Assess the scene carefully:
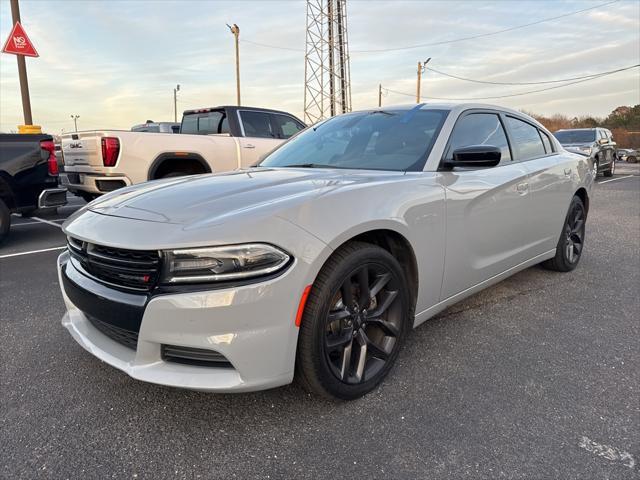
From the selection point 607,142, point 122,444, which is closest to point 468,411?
point 122,444

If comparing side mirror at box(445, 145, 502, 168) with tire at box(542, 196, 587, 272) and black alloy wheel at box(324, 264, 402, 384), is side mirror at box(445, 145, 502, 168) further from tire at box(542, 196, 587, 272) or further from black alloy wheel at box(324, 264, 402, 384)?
tire at box(542, 196, 587, 272)

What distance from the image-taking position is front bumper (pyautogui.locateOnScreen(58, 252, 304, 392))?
176cm

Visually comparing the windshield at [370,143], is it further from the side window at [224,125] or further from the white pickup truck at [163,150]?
the side window at [224,125]

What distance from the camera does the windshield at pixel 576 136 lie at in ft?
47.6

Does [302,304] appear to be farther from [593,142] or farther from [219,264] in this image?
[593,142]

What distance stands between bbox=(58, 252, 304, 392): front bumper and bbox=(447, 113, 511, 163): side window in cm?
160

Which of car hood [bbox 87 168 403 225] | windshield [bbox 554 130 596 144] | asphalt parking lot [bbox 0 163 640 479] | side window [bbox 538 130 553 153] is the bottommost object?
asphalt parking lot [bbox 0 163 640 479]

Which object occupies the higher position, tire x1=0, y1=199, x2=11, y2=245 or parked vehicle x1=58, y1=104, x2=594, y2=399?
parked vehicle x1=58, y1=104, x2=594, y2=399

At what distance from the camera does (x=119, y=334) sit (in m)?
2.02

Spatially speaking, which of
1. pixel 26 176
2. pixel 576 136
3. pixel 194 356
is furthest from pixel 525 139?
pixel 576 136

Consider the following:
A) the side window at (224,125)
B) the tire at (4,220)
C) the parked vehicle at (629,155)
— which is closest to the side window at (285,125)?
the side window at (224,125)

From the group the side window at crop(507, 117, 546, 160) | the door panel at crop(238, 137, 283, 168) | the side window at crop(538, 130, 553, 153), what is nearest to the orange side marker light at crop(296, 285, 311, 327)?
the side window at crop(507, 117, 546, 160)

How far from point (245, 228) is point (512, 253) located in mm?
2317

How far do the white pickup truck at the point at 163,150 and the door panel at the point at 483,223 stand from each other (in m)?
4.08
